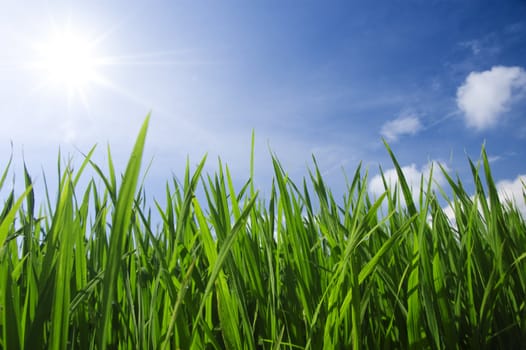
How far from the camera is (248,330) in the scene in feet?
2.35

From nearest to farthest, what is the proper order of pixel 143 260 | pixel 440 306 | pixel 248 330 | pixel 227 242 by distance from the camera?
pixel 227 242
pixel 248 330
pixel 440 306
pixel 143 260

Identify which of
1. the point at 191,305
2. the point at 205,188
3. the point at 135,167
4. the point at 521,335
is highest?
the point at 205,188

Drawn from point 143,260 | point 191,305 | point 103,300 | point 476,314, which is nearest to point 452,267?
point 476,314

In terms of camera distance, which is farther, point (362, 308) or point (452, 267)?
point (452, 267)

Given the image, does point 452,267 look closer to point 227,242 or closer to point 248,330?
point 248,330

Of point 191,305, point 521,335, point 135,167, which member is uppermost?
point 135,167

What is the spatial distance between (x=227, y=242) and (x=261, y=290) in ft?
1.19

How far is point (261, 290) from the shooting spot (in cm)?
87

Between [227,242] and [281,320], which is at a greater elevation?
[227,242]

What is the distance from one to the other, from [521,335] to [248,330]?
0.58 meters

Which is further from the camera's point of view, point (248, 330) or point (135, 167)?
point (248, 330)

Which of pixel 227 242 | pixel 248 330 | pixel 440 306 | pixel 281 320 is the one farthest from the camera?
pixel 281 320

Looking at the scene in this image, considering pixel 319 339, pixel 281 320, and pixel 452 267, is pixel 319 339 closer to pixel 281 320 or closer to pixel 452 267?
pixel 281 320

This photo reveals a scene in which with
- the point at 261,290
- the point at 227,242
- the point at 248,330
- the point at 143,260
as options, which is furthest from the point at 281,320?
the point at 227,242
